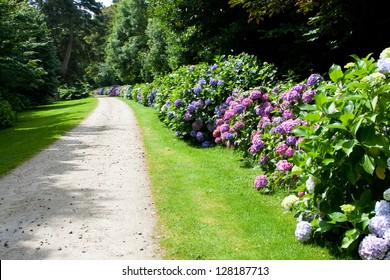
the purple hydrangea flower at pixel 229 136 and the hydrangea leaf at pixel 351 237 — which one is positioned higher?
the purple hydrangea flower at pixel 229 136

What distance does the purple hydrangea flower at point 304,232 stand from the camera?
3.44 m

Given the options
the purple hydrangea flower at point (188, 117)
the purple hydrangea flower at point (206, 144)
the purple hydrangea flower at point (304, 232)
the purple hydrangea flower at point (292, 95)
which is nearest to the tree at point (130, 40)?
the purple hydrangea flower at point (188, 117)

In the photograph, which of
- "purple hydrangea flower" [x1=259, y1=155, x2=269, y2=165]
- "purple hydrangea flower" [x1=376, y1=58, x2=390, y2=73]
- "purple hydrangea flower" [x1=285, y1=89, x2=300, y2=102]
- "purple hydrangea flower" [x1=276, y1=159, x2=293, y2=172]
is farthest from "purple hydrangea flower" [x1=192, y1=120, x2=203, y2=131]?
"purple hydrangea flower" [x1=376, y1=58, x2=390, y2=73]

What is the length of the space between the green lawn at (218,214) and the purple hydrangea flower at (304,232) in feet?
0.28

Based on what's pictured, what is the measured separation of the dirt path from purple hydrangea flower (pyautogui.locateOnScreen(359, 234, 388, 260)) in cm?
177

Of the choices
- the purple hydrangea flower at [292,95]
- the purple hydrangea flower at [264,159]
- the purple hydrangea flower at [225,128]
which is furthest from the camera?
the purple hydrangea flower at [225,128]

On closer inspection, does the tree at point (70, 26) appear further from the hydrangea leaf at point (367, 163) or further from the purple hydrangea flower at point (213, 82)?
the hydrangea leaf at point (367, 163)

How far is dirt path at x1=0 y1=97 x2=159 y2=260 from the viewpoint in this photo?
3.65 m

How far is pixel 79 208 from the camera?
4812 mm

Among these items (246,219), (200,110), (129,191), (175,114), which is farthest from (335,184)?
(175,114)

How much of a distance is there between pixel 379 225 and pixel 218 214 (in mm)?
1938

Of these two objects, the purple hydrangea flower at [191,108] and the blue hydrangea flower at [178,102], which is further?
the blue hydrangea flower at [178,102]

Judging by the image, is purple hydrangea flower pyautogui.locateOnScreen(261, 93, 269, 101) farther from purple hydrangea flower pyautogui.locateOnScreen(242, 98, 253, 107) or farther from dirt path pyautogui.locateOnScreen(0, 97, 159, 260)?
dirt path pyautogui.locateOnScreen(0, 97, 159, 260)

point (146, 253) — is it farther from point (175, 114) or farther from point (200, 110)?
point (175, 114)
